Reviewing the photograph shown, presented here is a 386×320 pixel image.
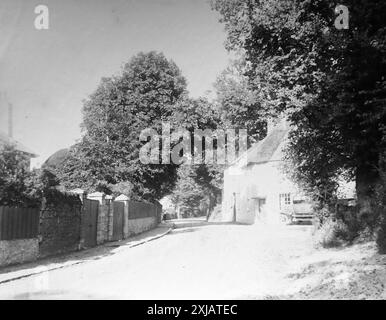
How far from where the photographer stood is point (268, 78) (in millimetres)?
16250

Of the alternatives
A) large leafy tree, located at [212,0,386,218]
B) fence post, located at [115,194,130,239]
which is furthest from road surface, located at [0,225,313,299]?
fence post, located at [115,194,130,239]

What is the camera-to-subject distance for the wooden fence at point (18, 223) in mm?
12156

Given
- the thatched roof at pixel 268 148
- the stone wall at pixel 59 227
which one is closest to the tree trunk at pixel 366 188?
the stone wall at pixel 59 227

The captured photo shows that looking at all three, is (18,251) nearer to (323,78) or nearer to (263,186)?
(323,78)

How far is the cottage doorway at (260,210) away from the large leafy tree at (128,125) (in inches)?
346

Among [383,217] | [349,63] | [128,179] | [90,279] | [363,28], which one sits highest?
[363,28]

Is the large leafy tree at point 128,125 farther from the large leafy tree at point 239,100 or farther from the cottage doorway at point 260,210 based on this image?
the cottage doorway at point 260,210

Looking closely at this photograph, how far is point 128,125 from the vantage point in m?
31.5

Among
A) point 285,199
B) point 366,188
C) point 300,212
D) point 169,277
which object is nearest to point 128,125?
point 300,212

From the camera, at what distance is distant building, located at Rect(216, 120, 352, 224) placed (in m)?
35.6

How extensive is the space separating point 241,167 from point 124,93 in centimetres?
1602

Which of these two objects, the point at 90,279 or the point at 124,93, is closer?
the point at 90,279
